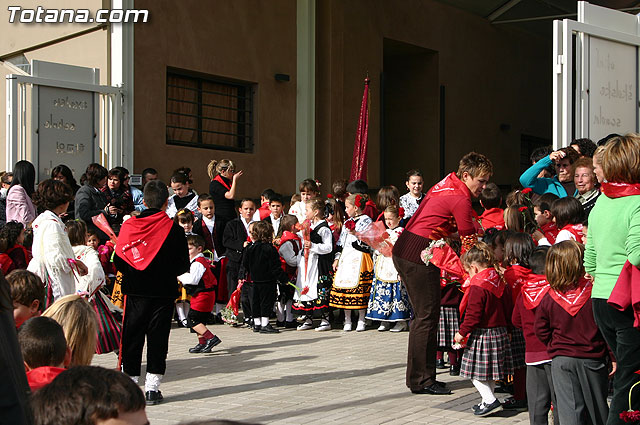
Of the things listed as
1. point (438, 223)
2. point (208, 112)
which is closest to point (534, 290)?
point (438, 223)

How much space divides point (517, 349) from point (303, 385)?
196 centimetres

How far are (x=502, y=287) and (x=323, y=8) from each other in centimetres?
1191

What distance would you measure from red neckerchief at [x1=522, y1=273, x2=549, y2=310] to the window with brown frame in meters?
9.99

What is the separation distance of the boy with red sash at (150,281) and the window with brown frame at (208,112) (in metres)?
8.03

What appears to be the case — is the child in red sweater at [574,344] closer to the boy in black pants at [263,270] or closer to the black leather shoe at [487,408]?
the black leather shoe at [487,408]

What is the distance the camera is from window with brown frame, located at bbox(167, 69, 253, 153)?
15.3 meters

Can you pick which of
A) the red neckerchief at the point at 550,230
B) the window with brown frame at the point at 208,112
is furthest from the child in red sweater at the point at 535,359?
the window with brown frame at the point at 208,112

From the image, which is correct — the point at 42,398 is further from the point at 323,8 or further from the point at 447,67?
the point at 447,67

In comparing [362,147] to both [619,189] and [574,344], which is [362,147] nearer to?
[574,344]

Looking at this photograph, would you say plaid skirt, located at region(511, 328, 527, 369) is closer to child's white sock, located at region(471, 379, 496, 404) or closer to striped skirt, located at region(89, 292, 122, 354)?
child's white sock, located at region(471, 379, 496, 404)

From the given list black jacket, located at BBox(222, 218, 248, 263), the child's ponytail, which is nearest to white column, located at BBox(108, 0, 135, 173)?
black jacket, located at BBox(222, 218, 248, 263)

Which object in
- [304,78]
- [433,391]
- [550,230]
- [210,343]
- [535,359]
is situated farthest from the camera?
[304,78]

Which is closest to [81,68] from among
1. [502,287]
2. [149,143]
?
[149,143]

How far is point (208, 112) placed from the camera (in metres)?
16.0
